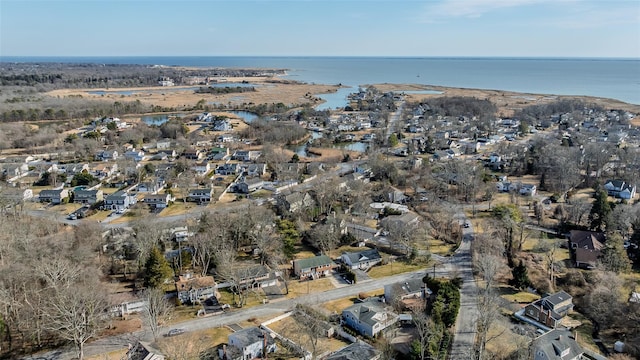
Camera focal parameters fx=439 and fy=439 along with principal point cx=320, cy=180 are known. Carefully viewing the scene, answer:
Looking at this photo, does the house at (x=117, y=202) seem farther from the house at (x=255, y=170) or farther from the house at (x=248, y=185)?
the house at (x=255, y=170)

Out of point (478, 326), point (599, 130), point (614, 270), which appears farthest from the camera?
point (599, 130)

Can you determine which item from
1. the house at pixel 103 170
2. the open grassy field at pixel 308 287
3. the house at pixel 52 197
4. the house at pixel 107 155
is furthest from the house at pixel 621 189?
the house at pixel 107 155

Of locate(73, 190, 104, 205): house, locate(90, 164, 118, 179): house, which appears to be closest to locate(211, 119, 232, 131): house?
locate(90, 164, 118, 179): house

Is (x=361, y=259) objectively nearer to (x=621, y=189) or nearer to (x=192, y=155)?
(x=621, y=189)

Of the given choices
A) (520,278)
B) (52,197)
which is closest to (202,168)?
(52,197)

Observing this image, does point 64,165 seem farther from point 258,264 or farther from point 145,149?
point 258,264

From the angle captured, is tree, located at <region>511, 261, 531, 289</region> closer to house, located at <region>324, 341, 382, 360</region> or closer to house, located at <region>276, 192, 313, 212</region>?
house, located at <region>324, 341, 382, 360</region>

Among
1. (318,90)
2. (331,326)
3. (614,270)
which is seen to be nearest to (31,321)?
(331,326)
